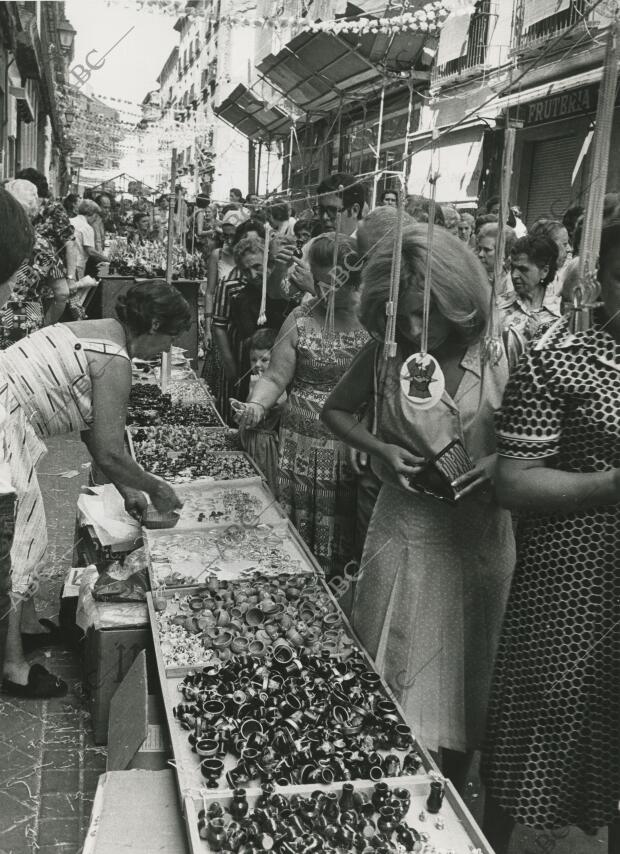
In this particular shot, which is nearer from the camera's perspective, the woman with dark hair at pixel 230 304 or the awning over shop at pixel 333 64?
the awning over shop at pixel 333 64

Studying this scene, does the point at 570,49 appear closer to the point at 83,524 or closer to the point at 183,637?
the point at 183,637

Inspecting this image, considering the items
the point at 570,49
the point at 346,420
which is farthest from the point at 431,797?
the point at 570,49

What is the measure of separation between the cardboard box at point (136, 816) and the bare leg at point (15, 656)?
1.27 m

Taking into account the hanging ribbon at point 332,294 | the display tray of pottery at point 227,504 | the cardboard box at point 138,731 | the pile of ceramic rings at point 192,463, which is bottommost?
the cardboard box at point 138,731

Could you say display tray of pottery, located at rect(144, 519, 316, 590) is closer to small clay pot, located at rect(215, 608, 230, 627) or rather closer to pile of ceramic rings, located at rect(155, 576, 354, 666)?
pile of ceramic rings, located at rect(155, 576, 354, 666)

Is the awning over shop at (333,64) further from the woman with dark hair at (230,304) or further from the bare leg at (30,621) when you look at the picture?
the bare leg at (30,621)

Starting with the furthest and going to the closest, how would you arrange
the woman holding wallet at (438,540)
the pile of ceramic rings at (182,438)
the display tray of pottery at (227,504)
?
the pile of ceramic rings at (182,438)
the display tray of pottery at (227,504)
the woman holding wallet at (438,540)

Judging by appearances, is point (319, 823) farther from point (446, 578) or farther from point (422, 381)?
point (422, 381)

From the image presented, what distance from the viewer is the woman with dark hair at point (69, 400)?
9.23 feet

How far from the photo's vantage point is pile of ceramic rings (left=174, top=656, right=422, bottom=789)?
1.80 m

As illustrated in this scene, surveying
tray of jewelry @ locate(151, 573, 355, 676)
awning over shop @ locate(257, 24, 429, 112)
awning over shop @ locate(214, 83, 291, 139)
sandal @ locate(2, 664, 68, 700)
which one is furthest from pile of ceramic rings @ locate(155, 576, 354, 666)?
awning over shop @ locate(214, 83, 291, 139)

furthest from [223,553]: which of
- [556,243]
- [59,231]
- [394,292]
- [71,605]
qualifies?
[59,231]

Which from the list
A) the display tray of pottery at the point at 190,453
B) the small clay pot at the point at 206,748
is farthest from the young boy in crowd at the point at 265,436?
the small clay pot at the point at 206,748

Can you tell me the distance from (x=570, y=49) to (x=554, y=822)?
5.20 feet
